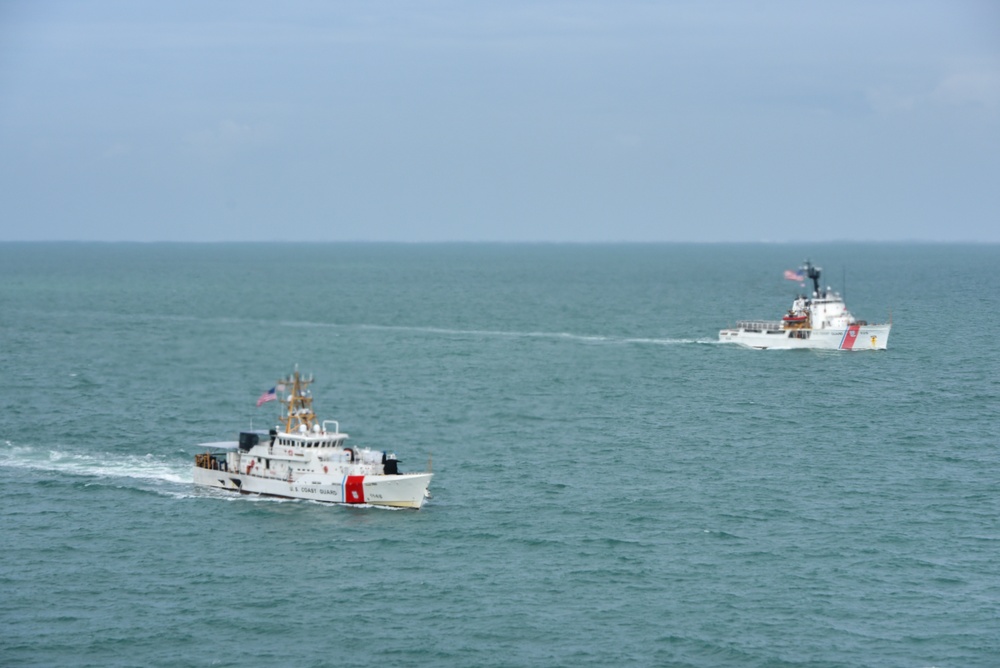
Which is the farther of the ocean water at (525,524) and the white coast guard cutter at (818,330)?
the white coast guard cutter at (818,330)

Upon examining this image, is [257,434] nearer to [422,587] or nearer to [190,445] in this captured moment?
[190,445]

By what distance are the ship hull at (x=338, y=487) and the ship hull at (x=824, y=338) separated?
278 feet

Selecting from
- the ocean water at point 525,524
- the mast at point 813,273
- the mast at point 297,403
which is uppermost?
the mast at point 813,273

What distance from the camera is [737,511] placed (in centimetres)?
8094

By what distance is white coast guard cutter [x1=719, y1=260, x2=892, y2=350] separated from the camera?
153m

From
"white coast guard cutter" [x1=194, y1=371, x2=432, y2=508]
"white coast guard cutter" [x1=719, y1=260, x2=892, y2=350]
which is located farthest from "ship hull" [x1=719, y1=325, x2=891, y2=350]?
"white coast guard cutter" [x1=194, y1=371, x2=432, y2=508]

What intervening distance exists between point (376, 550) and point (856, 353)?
94.6 m

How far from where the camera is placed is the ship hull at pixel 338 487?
80.6 m

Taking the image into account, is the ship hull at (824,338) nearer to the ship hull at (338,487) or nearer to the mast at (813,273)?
the mast at (813,273)

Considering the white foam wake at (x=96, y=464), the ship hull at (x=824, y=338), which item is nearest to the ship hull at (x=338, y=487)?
the white foam wake at (x=96, y=464)

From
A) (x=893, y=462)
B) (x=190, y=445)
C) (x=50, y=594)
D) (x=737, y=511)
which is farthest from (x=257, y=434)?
(x=893, y=462)

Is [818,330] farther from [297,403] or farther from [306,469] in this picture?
[306,469]

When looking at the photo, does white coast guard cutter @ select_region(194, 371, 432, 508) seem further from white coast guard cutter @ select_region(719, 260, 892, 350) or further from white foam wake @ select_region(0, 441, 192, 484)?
white coast guard cutter @ select_region(719, 260, 892, 350)

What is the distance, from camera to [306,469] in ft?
273
